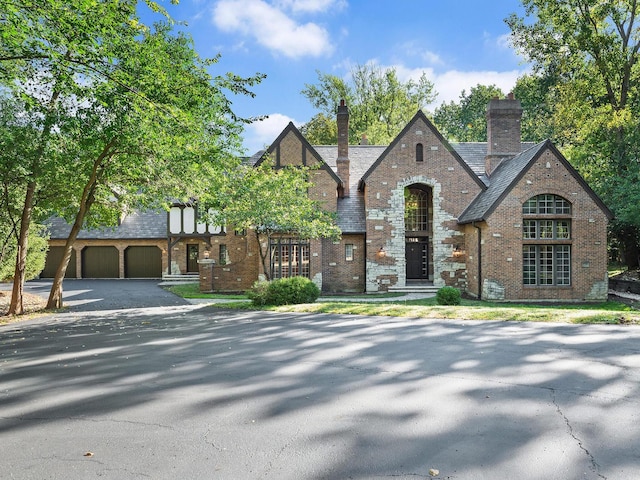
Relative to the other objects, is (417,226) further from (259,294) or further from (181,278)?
(181,278)

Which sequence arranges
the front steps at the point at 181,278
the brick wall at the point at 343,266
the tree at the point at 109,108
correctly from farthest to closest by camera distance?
the front steps at the point at 181,278 < the brick wall at the point at 343,266 < the tree at the point at 109,108

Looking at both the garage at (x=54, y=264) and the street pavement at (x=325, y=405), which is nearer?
the street pavement at (x=325, y=405)

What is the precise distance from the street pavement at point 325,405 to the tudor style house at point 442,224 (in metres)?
9.34

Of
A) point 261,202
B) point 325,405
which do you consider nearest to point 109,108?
point 261,202

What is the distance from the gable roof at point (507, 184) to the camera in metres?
18.1

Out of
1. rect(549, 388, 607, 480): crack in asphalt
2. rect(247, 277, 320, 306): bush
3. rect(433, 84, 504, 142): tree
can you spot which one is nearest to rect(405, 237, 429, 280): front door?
rect(247, 277, 320, 306): bush

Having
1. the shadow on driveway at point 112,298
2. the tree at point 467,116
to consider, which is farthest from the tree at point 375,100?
the shadow on driveway at point 112,298

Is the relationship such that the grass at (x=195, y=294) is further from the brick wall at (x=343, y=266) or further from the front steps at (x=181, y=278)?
the brick wall at (x=343, y=266)

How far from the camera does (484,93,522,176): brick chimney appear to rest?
22469mm

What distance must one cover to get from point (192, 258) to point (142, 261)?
446cm

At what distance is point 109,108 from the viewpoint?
34.7 feet

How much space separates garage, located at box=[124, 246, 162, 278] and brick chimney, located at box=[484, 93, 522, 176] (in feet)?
73.0

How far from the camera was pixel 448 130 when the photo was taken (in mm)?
54594

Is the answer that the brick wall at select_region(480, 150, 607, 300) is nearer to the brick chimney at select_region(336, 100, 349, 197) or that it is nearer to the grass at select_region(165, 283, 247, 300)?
the brick chimney at select_region(336, 100, 349, 197)
